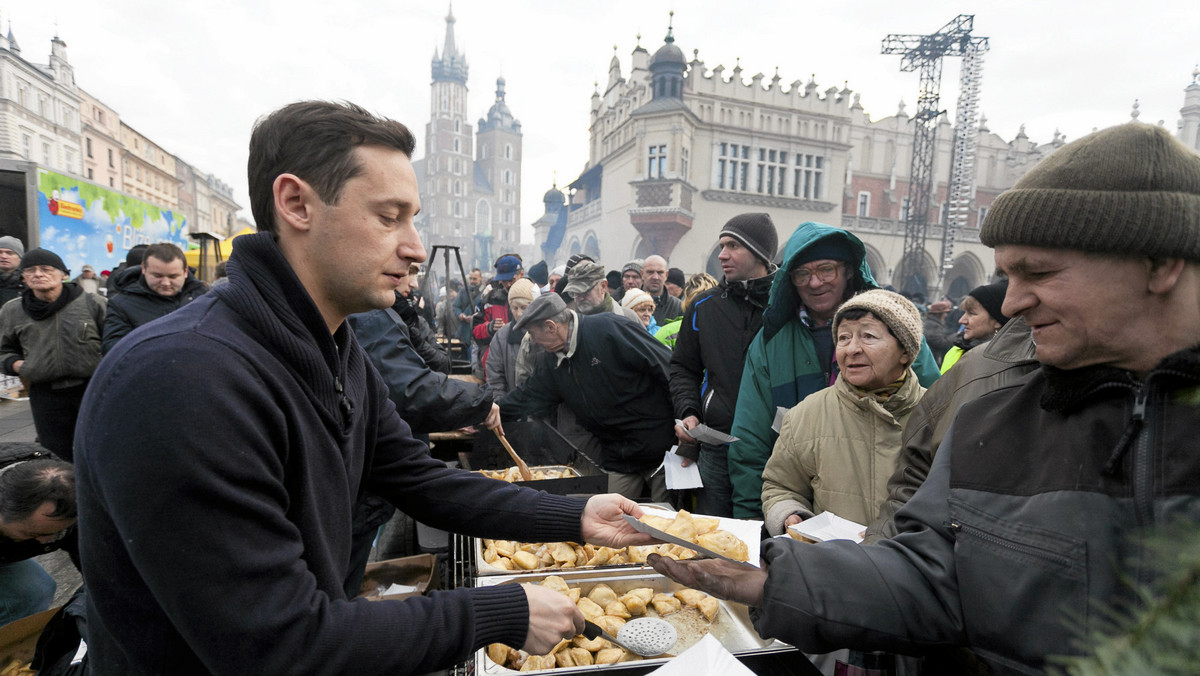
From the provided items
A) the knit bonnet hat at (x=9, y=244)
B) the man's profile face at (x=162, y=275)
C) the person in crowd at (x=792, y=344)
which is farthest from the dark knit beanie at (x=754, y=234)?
the knit bonnet hat at (x=9, y=244)

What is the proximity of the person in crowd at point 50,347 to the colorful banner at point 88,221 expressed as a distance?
6013 mm

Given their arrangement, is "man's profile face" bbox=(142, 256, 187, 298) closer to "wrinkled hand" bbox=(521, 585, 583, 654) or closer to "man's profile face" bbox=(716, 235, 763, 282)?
"man's profile face" bbox=(716, 235, 763, 282)

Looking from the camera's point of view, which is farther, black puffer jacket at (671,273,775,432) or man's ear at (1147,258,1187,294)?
black puffer jacket at (671,273,775,432)

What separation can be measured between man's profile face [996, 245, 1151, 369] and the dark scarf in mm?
6318

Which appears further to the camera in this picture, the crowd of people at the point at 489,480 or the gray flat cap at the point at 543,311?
the gray flat cap at the point at 543,311

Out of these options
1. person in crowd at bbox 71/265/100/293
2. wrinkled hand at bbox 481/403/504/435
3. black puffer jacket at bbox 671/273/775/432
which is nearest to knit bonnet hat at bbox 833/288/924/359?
black puffer jacket at bbox 671/273/775/432

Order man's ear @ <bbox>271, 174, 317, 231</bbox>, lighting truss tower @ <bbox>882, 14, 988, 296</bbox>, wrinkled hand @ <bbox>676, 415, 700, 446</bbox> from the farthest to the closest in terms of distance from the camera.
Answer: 1. lighting truss tower @ <bbox>882, 14, 988, 296</bbox>
2. wrinkled hand @ <bbox>676, 415, 700, 446</bbox>
3. man's ear @ <bbox>271, 174, 317, 231</bbox>

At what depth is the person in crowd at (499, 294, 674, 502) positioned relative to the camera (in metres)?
3.88

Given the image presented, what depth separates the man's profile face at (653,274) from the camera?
728 centimetres

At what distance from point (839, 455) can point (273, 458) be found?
2060mm

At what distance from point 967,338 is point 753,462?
107 inches

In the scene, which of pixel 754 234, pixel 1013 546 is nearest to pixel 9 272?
pixel 754 234

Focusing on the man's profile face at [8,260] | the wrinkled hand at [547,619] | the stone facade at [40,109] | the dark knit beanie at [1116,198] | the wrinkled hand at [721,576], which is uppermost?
the stone facade at [40,109]

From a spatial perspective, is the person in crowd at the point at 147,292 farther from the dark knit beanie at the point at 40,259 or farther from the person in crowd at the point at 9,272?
the person in crowd at the point at 9,272
